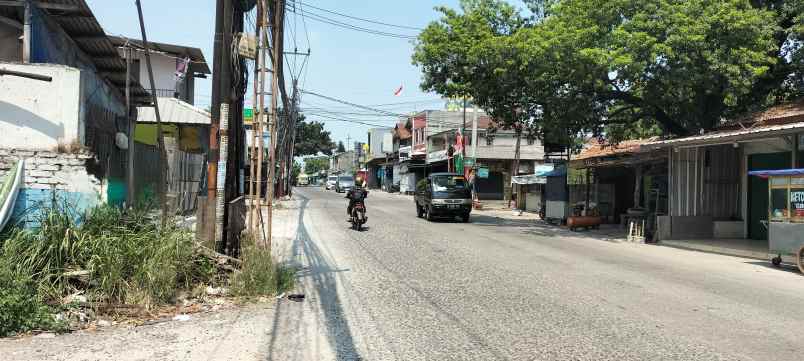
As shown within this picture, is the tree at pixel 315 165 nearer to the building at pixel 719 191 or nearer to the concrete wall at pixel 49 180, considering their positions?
the building at pixel 719 191

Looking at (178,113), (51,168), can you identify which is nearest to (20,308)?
(51,168)

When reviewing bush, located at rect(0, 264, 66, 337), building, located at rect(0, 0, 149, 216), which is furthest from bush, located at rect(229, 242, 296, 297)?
building, located at rect(0, 0, 149, 216)

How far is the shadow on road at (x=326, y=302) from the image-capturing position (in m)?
5.67

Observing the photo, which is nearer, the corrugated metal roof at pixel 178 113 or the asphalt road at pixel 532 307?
the asphalt road at pixel 532 307

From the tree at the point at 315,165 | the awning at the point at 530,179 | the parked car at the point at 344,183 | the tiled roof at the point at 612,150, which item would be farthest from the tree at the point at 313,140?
the tiled roof at the point at 612,150

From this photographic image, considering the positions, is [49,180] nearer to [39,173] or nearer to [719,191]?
[39,173]

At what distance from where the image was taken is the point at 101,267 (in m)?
6.80

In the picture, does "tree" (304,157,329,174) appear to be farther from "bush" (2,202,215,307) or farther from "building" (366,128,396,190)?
"bush" (2,202,215,307)

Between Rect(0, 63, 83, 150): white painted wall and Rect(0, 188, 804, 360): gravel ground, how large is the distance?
374 centimetres

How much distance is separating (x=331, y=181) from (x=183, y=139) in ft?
174

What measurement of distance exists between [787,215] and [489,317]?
8562 mm

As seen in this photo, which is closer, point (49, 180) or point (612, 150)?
point (49, 180)

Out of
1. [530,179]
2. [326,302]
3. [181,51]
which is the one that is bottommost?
[326,302]

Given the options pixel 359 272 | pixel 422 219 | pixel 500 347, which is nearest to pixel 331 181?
pixel 422 219
